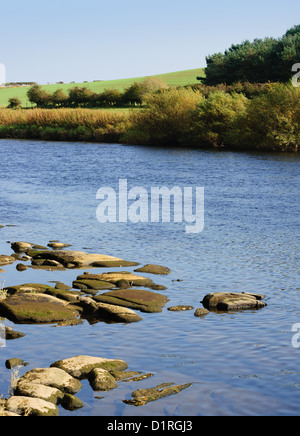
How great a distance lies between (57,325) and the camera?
40.3 feet

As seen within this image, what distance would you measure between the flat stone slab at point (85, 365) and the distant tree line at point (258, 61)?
72.5 metres

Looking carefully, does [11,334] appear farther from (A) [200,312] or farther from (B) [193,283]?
(B) [193,283]

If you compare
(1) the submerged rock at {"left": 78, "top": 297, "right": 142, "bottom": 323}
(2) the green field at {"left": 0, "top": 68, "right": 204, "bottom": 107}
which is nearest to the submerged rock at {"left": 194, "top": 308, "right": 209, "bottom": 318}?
(1) the submerged rock at {"left": 78, "top": 297, "right": 142, "bottom": 323}

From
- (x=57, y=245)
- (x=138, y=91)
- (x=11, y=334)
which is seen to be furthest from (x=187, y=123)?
(x=11, y=334)

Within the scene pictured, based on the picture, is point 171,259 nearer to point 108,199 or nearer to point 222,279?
point 222,279

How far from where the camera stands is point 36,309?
1275cm

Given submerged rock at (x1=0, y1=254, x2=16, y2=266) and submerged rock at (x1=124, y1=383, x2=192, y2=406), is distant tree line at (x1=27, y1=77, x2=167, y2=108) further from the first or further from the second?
submerged rock at (x1=124, y1=383, x2=192, y2=406)

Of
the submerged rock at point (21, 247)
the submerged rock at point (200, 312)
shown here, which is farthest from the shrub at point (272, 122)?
the submerged rock at point (200, 312)

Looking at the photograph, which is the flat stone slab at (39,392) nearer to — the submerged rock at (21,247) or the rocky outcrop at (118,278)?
the rocky outcrop at (118,278)

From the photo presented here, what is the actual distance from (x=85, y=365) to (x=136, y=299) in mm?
3950

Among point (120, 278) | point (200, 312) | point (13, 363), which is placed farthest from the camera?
point (120, 278)

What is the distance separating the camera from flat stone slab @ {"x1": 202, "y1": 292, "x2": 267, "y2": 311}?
13250 millimetres

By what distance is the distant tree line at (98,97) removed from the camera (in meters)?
91.4
